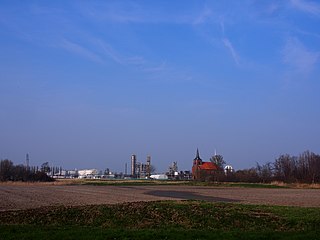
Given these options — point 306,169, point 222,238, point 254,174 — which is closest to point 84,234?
point 222,238

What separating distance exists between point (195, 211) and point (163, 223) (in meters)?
5.42

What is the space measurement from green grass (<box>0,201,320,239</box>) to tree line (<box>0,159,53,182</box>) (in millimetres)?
147303

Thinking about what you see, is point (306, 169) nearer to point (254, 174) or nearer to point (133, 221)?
point (254, 174)

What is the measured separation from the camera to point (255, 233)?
1884 centimetres

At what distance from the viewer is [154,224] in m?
22.8

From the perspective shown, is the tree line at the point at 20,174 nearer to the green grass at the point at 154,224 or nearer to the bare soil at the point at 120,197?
the bare soil at the point at 120,197

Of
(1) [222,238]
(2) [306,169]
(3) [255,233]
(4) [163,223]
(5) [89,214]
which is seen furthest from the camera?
(2) [306,169]

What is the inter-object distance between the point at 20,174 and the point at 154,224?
527 feet

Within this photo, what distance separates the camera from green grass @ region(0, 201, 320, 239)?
1781 cm

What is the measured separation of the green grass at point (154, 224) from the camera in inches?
701

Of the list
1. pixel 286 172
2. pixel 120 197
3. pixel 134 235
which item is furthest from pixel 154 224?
pixel 286 172

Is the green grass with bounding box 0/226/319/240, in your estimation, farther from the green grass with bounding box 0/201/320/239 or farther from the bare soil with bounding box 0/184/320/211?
the bare soil with bounding box 0/184/320/211

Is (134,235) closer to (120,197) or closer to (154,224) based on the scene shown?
(154,224)

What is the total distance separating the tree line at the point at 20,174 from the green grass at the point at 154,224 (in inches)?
5799
